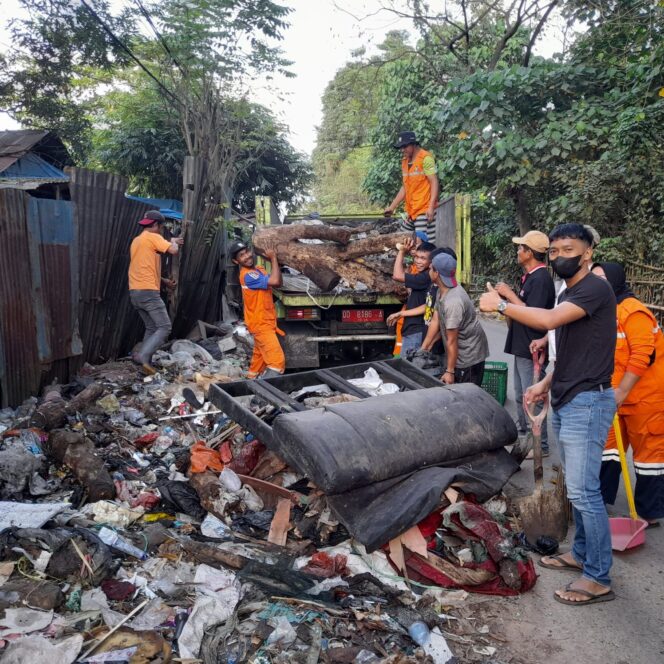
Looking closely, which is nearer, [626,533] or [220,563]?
[220,563]

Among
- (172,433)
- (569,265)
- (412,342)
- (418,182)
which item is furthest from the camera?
(418,182)

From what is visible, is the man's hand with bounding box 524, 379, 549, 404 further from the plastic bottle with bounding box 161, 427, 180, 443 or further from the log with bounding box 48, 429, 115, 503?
the plastic bottle with bounding box 161, 427, 180, 443

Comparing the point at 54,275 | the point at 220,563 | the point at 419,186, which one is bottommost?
the point at 220,563

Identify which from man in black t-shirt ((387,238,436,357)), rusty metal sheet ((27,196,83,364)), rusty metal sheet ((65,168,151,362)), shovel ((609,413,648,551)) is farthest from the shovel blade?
rusty metal sheet ((65,168,151,362))

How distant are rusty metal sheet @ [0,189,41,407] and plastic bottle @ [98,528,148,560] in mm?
2753

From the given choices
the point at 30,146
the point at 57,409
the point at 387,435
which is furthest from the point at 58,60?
the point at 387,435

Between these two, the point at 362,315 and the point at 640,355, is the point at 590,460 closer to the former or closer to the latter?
the point at 640,355

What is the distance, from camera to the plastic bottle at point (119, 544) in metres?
3.34

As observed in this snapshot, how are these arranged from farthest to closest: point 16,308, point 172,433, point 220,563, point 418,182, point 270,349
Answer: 1. point 418,182
2. point 270,349
3. point 16,308
4. point 172,433
5. point 220,563

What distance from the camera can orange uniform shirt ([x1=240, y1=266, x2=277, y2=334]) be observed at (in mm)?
6492

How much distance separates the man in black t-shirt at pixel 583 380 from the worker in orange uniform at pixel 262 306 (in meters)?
3.66

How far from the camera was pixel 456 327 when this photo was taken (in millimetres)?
4914

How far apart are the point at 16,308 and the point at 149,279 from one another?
2.05 m

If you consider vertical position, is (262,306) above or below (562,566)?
above
